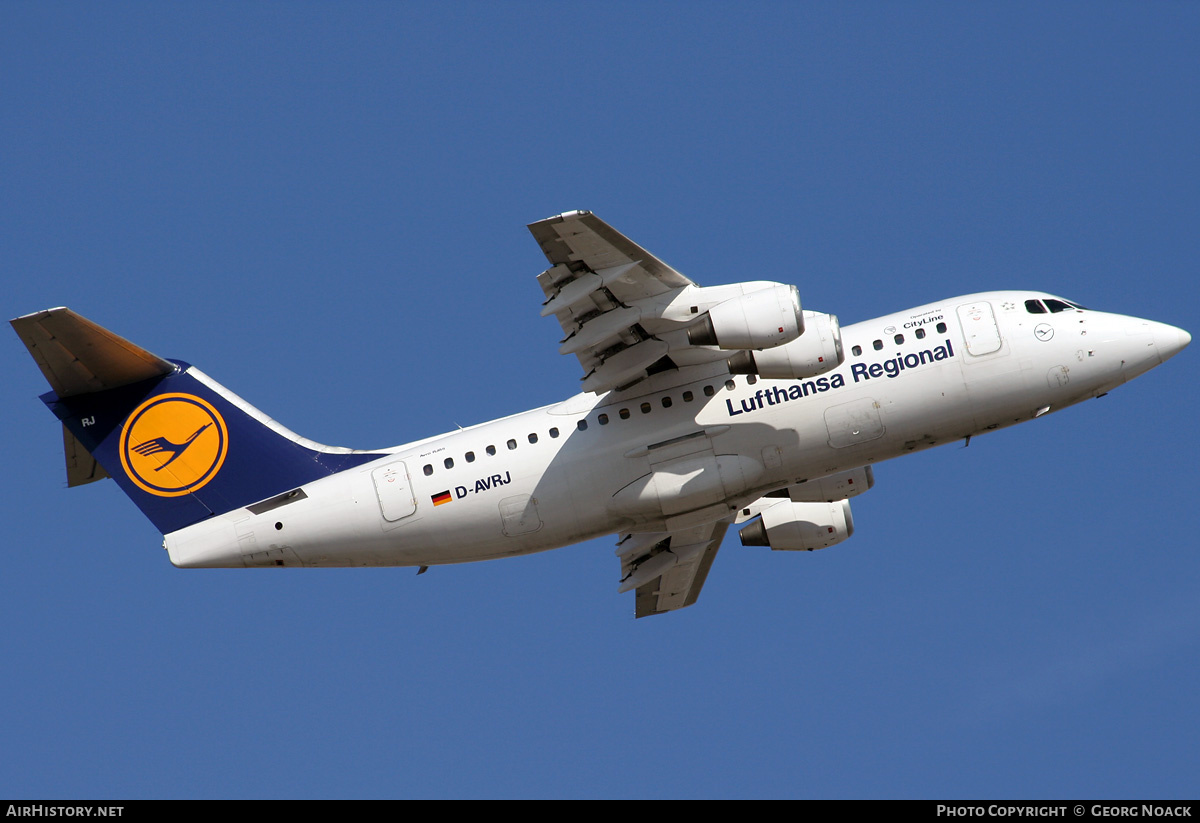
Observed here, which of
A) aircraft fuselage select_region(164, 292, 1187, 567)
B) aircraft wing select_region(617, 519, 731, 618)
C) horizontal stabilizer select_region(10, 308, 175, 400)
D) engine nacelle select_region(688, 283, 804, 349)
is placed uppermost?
horizontal stabilizer select_region(10, 308, 175, 400)

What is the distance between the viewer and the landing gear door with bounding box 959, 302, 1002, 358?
61.7ft

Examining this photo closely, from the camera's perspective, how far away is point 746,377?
1895cm

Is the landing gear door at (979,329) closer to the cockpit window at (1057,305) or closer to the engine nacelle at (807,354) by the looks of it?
the cockpit window at (1057,305)

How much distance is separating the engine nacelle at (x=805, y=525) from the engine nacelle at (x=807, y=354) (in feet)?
16.3

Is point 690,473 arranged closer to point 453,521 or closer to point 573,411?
point 573,411

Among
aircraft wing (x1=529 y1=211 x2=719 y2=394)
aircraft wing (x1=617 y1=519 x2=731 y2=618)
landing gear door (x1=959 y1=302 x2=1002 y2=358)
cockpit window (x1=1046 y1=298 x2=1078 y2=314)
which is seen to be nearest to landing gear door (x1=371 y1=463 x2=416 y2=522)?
aircraft wing (x1=529 y1=211 x2=719 y2=394)

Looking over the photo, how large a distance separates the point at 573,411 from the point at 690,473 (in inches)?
83.7

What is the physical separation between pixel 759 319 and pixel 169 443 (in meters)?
9.78

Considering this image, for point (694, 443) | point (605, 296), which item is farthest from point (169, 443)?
point (694, 443)

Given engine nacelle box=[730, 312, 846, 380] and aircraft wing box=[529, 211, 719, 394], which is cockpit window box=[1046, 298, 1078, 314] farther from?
aircraft wing box=[529, 211, 719, 394]

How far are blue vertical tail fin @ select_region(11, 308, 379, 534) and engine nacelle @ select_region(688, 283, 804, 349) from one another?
6.24 m

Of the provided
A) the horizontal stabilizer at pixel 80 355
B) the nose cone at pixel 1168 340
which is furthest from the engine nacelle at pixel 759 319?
the horizontal stabilizer at pixel 80 355
